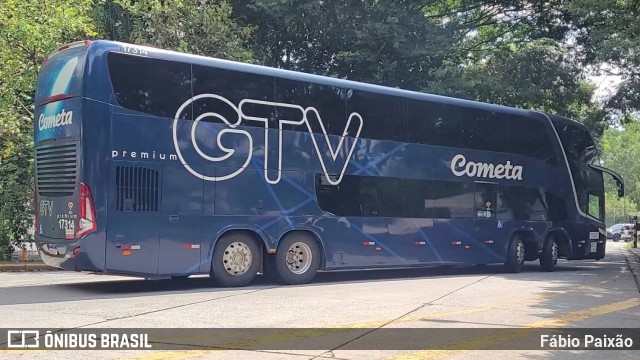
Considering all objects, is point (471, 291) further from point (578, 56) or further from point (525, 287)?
point (578, 56)

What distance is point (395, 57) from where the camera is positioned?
21.5 metres

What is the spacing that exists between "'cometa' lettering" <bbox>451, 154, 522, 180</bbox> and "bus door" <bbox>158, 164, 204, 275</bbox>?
6.84 meters

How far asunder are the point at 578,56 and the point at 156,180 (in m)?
17.8

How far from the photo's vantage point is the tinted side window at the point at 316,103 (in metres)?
13.0

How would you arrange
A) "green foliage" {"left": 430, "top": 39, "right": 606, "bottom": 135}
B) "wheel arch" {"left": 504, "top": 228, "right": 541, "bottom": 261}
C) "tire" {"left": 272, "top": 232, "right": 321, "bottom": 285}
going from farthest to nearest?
"green foliage" {"left": 430, "top": 39, "right": 606, "bottom": 135} → "wheel arch" {"left": 504, "top": 228, "right": 541, "bottom": 261} → "tire" {"left": 272, "top": 232, "right": 321, "bottom": 285}

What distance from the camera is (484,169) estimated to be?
54.3ft

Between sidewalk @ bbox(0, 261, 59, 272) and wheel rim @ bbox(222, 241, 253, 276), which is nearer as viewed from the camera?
wheel rim @ bbox(222, 241, 253, 276)

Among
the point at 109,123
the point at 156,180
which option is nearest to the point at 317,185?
the point at 156,180

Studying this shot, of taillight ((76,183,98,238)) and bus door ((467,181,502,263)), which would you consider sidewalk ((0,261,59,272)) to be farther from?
bus door ((467,181,502,263))

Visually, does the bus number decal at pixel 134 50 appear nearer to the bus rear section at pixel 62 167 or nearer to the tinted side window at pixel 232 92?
the bus rear section at pixel 62 167

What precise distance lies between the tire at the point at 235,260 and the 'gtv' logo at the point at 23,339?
16.1 ft

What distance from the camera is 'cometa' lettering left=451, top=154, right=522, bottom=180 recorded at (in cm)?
1594

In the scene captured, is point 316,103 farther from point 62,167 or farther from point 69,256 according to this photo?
point 69,256

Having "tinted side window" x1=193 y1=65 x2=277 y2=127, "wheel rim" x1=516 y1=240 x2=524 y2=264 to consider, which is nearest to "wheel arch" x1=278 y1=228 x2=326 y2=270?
"tinted side window" x1=193 y1=65 x2=277 y2=127
